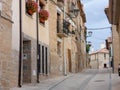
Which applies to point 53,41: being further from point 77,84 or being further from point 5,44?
point 5,44

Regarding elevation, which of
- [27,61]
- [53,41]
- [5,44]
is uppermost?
[53,41]

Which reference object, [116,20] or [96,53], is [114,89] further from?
[96,53]

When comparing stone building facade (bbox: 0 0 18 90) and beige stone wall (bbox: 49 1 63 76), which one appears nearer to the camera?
stone building facade (bbox: 0 0 18 90)

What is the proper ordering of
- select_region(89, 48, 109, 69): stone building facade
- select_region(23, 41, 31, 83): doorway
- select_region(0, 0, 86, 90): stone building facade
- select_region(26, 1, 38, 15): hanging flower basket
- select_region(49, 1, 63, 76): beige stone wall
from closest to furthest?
1. select_region(0, 0, 86, 90): stone building facade
2. select_region(26, 1, 38, 15): hanging flower basket
3. select_region(23, 41, 31, 83): doorway
4. select_region(49, 1, 63, 76): beige stone wall
5. select_region(89, 48, 109, 69): stone building facade

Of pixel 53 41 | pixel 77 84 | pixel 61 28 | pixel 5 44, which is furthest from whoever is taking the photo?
pixel 61 28

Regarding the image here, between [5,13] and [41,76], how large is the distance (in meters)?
12.8

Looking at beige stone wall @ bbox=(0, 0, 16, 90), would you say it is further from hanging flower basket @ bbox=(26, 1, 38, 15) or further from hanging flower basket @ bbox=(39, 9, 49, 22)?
hanging flower basket @ bbox=(39, 9, 49, 22)

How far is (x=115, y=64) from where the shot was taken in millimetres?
38688

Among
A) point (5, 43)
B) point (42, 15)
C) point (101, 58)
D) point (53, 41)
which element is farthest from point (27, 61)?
point (101, 58)

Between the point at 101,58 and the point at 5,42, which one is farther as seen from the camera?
the point at 101,58

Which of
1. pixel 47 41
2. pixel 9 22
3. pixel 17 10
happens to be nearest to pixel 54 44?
pixel 47 41

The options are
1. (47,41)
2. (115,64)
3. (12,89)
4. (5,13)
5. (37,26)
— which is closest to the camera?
(5,13)

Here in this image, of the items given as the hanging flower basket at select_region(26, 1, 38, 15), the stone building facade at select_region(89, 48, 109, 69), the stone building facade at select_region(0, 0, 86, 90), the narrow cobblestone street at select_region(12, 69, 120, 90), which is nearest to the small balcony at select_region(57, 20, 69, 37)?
the stone building facade at select_region(0, 0, 86, 90)

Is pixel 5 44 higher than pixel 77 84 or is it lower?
higher
